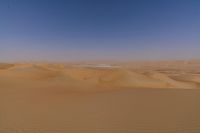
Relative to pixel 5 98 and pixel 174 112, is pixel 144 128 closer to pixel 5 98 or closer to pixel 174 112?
pixel 174 112

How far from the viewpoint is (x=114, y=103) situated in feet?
32.0

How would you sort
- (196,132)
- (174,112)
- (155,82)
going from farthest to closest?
(155,82) < (174,112) < (196,132)

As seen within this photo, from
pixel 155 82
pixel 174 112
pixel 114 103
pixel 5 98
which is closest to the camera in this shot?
pixel 174 112

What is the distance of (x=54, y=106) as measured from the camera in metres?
9.42

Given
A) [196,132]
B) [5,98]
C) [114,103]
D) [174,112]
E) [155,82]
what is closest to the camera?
[196,132]

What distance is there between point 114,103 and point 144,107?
125 cm

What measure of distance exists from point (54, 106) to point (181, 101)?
4.55 m

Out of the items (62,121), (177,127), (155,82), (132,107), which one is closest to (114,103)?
(132,107)

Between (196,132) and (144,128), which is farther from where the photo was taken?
(144,128)

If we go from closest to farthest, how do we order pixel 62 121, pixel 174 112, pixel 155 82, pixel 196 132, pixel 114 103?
pixel 196 132 → pixel 62 121 → pixel 174 112 → pixel 114 103 → pixel 155 82

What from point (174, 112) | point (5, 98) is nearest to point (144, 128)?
point (174, 112)

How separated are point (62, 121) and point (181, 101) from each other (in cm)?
477

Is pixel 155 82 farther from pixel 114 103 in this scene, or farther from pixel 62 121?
pixel 62 121

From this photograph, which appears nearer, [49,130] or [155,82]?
[49,130]
